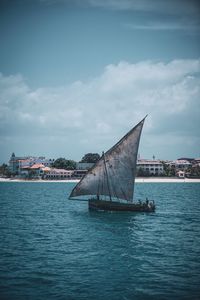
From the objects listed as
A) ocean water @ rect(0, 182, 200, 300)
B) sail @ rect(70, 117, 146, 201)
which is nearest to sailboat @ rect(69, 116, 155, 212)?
sail @ rect(70, 117, 146, 201)

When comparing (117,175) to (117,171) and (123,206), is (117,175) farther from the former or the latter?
(123,206)

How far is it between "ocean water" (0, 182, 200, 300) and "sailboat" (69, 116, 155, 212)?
26.9 feet

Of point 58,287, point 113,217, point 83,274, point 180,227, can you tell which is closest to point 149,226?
point 180,227

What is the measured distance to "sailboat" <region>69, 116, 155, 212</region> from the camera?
2073 inches

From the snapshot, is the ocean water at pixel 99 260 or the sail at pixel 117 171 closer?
the ocean water at pixel 99 260

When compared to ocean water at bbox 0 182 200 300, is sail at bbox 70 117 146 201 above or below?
above

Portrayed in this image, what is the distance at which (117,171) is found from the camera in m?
53.9

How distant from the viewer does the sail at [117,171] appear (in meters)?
52.6

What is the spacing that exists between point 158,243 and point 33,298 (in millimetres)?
17816

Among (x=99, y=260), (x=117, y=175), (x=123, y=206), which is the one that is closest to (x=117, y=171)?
(x=117, y=175)

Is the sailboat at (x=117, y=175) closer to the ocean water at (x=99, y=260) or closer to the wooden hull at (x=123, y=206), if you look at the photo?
the wooden hull at (x=123, y=206)

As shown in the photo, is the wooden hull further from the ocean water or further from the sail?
the ocean water

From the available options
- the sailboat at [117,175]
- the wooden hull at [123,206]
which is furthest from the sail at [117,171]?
the wooden hull at [123,206]

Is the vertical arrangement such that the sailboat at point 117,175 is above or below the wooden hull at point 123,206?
above
